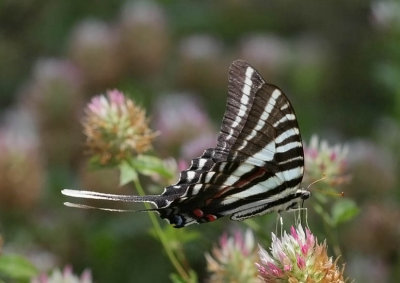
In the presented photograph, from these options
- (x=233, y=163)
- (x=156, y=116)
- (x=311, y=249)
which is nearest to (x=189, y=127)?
(x=156, y=116)

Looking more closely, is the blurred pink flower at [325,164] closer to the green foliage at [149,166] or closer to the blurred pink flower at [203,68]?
the green foliage at [149,166]

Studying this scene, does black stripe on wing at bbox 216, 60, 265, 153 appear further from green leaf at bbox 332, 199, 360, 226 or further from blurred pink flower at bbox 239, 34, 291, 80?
blurred pink flower at bbox 239, 34, 291, 80

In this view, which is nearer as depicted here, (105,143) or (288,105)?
(288,105)

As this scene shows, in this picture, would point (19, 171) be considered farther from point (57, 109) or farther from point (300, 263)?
point (300, 263)

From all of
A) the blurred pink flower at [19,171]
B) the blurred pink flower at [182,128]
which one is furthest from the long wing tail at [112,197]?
the blurred pink flower at [19,171]

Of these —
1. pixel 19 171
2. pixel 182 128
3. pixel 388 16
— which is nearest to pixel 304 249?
pixel 182 128

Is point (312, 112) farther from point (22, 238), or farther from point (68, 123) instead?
point (22, 238)

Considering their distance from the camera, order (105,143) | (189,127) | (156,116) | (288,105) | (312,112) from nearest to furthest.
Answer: (288,105) < (105,143) < (189,127) < (156,116) < (312,112)
